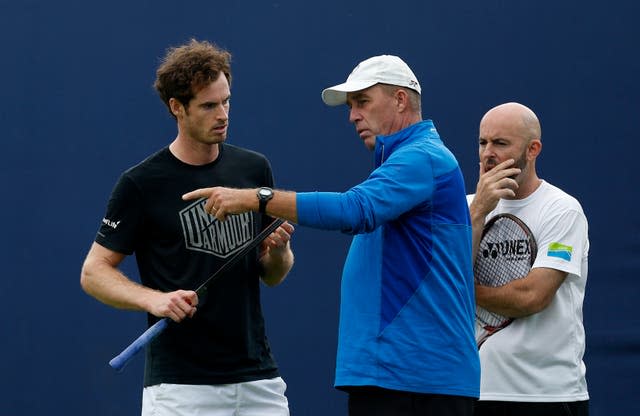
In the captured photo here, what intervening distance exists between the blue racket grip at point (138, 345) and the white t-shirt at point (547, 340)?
101 cm

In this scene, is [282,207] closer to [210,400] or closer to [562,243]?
[210,400]

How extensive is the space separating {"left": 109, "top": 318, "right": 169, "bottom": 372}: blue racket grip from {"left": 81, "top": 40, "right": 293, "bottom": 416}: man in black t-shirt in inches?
3.2

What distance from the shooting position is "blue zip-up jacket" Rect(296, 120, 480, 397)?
3.21 meters

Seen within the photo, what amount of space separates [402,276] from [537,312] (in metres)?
0.64

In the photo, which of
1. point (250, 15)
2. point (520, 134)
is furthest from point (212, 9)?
point (520, 134)

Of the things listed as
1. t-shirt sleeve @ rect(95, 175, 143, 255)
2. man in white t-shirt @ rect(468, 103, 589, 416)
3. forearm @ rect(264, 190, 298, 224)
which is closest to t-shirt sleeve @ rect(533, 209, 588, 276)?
man in white t-shirt @ rect(468, 103, 589, 416)

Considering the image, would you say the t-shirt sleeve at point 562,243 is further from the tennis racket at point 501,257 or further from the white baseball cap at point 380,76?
the white baseball cap at point 380,76

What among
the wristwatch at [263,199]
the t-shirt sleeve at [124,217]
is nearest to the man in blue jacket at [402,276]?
the wristwatch at [263,199]

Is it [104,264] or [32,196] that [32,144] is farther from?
[104,264]

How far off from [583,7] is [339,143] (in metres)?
1.07

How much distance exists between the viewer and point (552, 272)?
3.69 meters

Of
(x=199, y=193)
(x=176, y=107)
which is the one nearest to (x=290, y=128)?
(x=176, y=107)

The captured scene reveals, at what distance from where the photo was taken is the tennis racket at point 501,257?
377cm

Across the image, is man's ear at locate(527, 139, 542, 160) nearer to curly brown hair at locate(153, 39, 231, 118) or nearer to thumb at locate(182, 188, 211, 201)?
curly brown hair at locate(153, 39, 231, 118)
